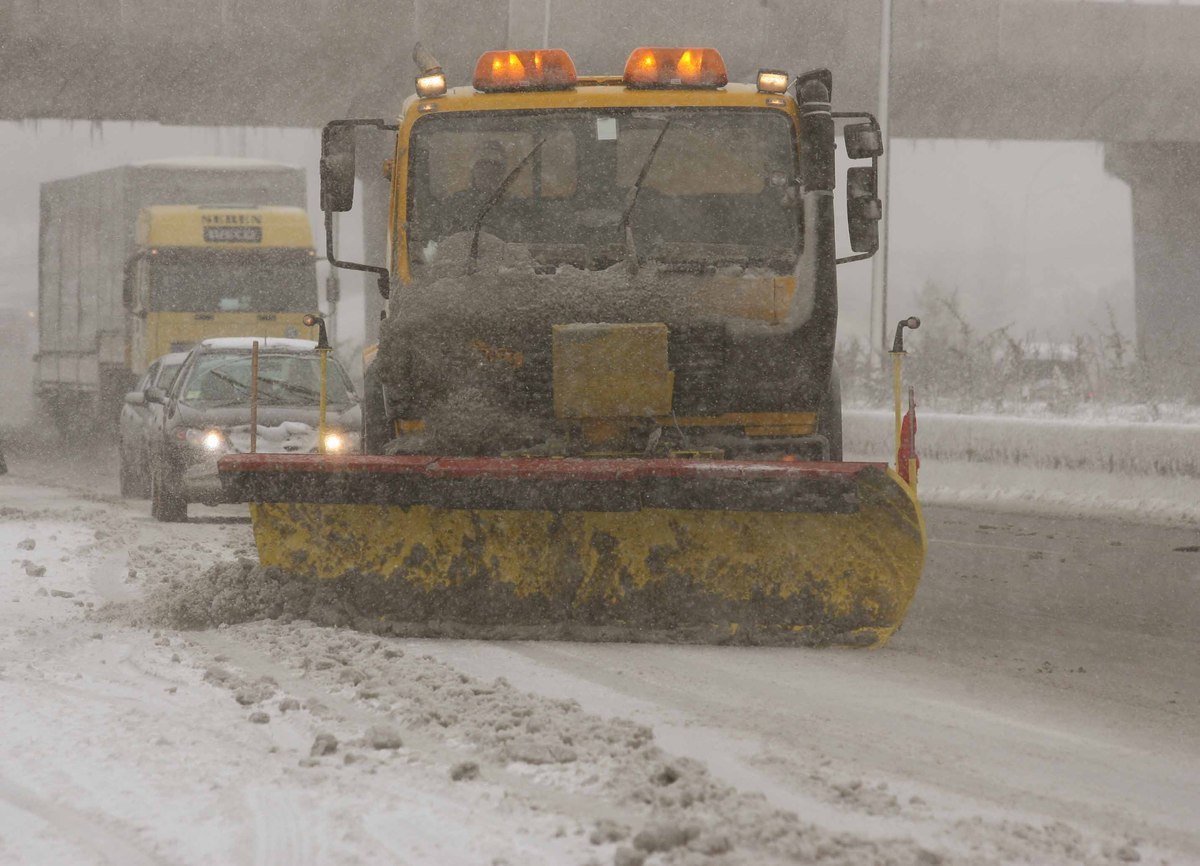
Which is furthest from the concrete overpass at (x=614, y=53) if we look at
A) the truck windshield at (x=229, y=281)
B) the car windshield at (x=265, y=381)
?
the car windshield at (x=265, y=381)

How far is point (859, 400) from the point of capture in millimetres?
23484

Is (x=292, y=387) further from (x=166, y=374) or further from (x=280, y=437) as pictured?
(x=166, y=374)

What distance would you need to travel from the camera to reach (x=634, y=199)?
845 cm

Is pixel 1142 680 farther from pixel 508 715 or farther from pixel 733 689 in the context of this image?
pixel 508 715

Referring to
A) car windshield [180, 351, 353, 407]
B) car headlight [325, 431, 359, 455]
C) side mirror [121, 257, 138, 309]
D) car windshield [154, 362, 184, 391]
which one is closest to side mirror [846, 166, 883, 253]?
car headlight [325, 431, 359, 455]

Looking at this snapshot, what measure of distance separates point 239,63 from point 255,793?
85.5ft

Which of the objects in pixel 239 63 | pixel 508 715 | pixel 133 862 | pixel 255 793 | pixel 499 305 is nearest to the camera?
pixel 133 862

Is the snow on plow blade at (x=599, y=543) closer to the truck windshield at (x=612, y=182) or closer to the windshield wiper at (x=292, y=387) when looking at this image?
the truck windshield at (x=612, y=182)

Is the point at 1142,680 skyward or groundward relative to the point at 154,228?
groundward

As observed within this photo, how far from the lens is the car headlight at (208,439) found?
14602mm

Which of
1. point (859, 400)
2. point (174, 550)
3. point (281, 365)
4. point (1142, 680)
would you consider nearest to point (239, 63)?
point (859, 400)

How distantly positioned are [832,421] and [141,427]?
9225 mm

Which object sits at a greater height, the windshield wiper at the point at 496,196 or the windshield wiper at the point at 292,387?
the windshield wiper at the point at 496,196

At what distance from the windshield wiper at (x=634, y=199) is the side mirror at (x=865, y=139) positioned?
84 centimetres
